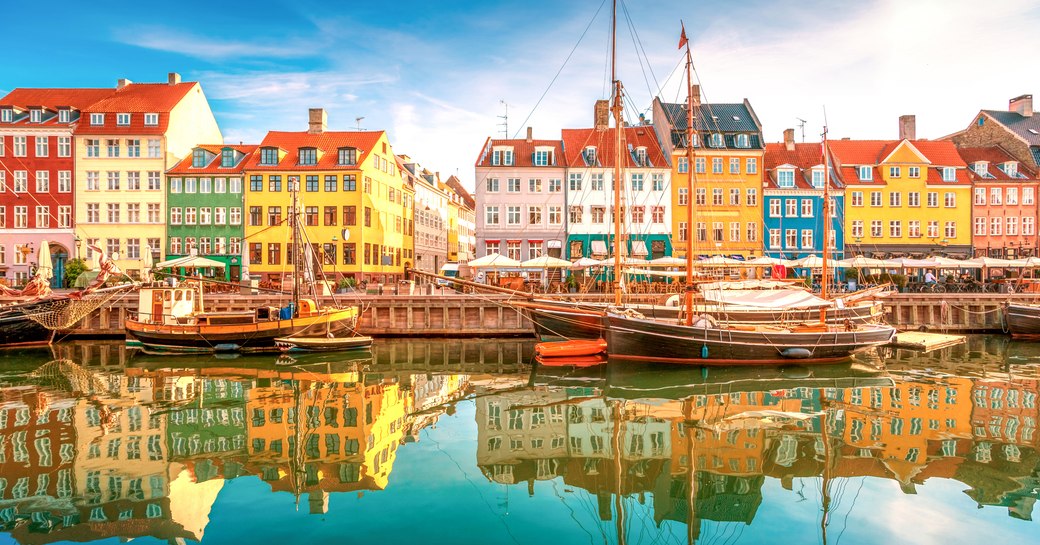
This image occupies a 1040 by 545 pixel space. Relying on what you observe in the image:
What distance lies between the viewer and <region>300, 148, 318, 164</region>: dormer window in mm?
45938

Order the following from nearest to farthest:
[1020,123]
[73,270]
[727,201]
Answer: [73,270] → [727,201] → [1020,123]

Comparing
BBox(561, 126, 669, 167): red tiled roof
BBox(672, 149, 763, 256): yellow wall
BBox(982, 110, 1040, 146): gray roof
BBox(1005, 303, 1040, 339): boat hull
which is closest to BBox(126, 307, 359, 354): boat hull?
BBox(561, 126, 669, 167): red tiled roof

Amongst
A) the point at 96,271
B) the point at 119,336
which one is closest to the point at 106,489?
the point at 119,336

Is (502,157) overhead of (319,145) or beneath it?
beneath

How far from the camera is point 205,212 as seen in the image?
46.1 meters

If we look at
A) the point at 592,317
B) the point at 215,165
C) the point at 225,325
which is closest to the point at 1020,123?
the point at 592,317

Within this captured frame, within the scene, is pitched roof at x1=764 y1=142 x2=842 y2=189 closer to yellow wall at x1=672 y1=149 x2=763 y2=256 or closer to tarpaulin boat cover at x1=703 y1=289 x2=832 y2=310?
yellow wall at x1=672 y1=149 x2=763 y2=256

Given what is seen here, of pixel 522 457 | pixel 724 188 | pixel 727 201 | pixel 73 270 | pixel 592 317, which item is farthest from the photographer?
pixel 724 188

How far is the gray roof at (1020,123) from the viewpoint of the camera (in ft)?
167

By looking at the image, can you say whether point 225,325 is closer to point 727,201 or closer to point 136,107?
point 136,107

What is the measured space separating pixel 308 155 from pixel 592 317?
3061 centimetres

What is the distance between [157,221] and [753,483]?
48387 mm

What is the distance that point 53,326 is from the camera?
28891 millimetres

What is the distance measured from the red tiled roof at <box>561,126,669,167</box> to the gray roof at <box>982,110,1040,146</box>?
103 ft
